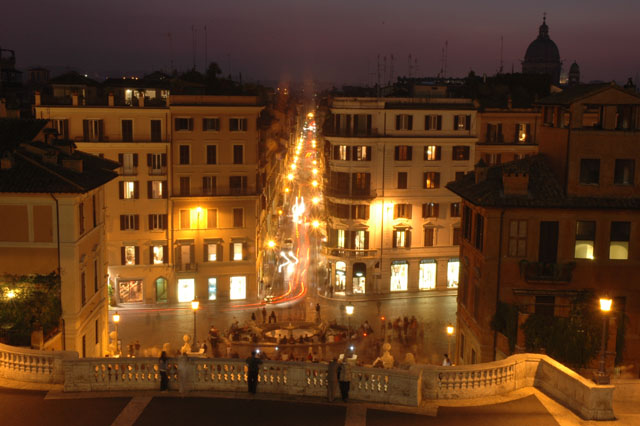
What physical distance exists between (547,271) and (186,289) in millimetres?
33720

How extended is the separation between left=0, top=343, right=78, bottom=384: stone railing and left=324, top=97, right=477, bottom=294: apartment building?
131 ft

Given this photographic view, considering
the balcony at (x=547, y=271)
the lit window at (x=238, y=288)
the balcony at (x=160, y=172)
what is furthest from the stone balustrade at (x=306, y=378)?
the lit window at (x=238, y=288)

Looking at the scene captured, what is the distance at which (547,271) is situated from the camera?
32.8 meters

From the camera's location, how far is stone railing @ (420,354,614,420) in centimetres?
2127

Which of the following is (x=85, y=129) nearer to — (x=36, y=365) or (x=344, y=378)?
(x=36, y=365)

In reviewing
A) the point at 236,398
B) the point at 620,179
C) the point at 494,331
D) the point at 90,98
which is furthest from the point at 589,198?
the point at 90,98

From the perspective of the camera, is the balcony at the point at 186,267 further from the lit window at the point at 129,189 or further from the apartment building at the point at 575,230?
the apartment building at the point at 575,230

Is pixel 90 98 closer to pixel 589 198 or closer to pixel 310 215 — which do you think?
pixel 589 198

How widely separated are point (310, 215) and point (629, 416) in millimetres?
88024

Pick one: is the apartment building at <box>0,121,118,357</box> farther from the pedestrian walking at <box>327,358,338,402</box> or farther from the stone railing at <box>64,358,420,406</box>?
the pedestrian walking at <box>327,358,338,402</box>

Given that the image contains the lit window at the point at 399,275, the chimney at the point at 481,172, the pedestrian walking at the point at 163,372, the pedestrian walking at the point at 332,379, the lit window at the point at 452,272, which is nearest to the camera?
the pedestrian walking at the point at 332,379

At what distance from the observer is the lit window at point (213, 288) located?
60.0 metres

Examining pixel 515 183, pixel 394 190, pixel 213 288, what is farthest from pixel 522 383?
pixel 394 190

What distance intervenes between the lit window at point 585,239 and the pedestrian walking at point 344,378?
15609 mm
